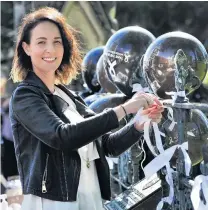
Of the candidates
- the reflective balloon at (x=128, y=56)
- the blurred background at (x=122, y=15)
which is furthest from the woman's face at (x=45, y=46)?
the blurred background at (x=122, y=15)

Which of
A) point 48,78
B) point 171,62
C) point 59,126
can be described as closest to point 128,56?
point 171,62

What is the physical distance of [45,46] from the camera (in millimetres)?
1775

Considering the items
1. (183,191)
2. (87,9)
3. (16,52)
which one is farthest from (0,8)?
(183,191)

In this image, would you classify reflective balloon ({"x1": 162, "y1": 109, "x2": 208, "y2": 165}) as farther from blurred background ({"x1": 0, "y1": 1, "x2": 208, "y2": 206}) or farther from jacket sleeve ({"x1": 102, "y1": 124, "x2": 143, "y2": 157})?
blurred background ({"x1": 0, "y1": 1, "x2": 208, "y2": 206})

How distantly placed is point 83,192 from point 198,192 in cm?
46

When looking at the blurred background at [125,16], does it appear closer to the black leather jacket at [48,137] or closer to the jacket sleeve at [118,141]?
the jacket sleeve at [118,141]

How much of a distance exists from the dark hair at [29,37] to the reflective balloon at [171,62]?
41cm

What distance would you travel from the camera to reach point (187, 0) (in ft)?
25.0

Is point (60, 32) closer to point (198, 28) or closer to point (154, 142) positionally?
point (154, 142)

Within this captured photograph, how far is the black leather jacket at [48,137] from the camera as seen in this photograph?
160cm

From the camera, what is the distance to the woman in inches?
63.4

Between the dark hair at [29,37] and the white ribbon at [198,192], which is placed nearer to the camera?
the white ribbon at [198,192]

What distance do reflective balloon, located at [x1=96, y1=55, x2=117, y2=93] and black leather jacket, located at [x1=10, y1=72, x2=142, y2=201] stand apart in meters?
1.64

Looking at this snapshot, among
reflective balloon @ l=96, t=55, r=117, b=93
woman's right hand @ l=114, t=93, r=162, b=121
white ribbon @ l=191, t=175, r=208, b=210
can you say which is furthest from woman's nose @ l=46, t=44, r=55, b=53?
reflective balloon @ l=96, t=55, r=117, b=93
